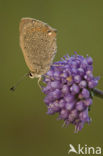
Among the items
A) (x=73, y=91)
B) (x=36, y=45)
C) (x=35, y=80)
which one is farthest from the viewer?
(x=35, y=80)

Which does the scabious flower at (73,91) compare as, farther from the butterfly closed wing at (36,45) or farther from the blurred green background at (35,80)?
the blurred green background at (35,80)

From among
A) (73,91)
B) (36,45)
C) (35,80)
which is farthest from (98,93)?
(35,80)

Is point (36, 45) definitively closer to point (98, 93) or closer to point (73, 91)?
point (73, 91)

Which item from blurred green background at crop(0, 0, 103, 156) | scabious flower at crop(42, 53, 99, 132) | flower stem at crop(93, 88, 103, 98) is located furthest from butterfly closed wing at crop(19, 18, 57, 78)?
blurred green background at crop(0, 0, 103, 156)

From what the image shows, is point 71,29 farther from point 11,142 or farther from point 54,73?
point 54,73

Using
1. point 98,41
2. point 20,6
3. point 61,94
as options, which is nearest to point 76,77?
point 61,94

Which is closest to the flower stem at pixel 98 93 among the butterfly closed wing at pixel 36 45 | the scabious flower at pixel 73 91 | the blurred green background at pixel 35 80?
the scabious flower at pixel 73 91

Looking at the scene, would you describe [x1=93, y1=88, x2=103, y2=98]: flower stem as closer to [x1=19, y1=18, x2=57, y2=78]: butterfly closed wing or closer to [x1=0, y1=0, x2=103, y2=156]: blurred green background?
[x1=19, y1=18, x2=57, y2=78]: butterfly closed wing
